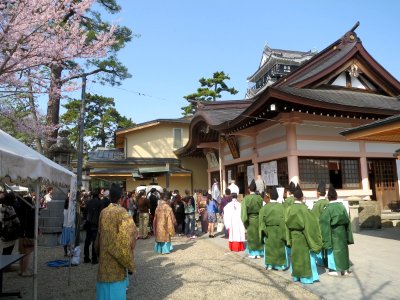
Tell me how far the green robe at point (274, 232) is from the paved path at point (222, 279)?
0.28 m

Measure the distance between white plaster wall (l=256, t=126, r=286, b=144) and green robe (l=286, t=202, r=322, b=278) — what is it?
6638 millimetres

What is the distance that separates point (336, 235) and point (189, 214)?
664cm


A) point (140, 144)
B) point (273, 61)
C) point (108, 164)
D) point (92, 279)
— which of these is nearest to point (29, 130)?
point (92, 279)

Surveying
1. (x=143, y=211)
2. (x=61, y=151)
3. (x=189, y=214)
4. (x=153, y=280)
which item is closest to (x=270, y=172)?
(x=189, y=214)

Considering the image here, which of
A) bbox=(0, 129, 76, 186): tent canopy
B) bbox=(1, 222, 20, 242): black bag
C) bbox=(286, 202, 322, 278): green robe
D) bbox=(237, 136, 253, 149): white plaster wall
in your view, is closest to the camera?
bbox=(0, 129, 76, 186): tent canopy

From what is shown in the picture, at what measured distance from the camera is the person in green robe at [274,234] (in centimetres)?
649

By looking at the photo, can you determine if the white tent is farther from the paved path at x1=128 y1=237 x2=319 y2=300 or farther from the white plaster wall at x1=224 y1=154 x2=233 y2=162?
the white plaster wall at x1=224 y1=154 x2=233 y2=162

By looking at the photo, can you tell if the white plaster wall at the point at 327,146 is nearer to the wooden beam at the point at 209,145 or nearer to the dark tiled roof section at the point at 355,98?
the dark tiled roof section at the point at 355,98

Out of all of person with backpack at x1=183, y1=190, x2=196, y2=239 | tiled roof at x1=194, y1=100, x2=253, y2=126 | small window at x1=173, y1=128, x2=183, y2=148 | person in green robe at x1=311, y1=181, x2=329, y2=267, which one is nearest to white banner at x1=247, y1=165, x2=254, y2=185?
tiled roof at x1=194, y1=100, x2=253, y2=126

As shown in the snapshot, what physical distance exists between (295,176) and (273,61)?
90.2ft

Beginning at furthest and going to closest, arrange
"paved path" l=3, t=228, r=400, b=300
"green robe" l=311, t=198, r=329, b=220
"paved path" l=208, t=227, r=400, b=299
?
"green robe" l=311, t=198, r=329, b=220 < "paved path" l=3, t=228, r=400, b=300 < "paved path" l=208, t=227, r=400, b=299

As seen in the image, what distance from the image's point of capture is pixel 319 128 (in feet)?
40.0

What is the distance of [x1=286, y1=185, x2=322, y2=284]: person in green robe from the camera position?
567 cm

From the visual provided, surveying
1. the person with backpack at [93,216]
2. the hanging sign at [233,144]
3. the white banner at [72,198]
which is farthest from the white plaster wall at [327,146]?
the white banner at [72,198]
